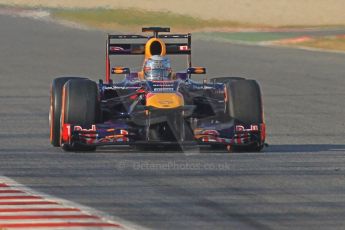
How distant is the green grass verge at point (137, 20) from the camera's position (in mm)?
41281

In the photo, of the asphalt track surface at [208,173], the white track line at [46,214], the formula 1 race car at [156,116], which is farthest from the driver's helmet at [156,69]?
the white track line at [46,214]

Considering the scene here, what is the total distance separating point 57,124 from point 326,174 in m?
3.87

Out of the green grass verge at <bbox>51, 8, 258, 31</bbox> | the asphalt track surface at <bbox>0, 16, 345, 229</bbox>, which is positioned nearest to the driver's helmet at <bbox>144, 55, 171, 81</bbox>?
the asphalt track surface at <bbox>0, 16, 345, 229</bbox>

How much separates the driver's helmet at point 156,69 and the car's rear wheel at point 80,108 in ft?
5.08

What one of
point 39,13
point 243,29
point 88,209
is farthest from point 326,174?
point 39,13

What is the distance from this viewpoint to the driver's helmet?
16.2 metres

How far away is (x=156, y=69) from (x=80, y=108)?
1878mm

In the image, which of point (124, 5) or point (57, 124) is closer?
point (57, 124)

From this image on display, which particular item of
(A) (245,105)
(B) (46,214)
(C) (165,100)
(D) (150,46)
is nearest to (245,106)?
(A) (245,105)

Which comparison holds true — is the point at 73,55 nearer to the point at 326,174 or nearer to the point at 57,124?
the point at 57,124

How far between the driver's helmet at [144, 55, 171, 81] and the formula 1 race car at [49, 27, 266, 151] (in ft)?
1.74

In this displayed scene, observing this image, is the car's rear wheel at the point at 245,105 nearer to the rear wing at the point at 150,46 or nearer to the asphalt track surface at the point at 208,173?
the asphalt track surface at the point at 208,173

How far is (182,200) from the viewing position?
1090 cm

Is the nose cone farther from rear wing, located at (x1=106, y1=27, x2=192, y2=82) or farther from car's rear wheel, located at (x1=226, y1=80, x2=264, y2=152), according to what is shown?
rear wing, located at (x1=106, y1=27, x2=192, y2=82)
